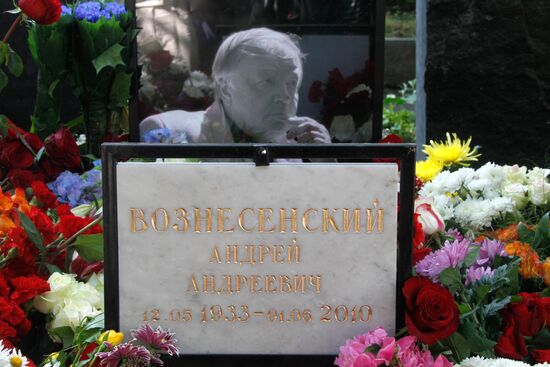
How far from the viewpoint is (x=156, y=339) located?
1.40 metres

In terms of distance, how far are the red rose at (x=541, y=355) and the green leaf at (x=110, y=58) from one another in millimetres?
1790

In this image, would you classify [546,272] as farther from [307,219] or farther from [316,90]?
[316,90]

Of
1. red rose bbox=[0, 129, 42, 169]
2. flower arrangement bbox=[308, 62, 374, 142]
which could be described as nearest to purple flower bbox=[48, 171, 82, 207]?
red rose bbox=[0, 129, 42, 169]

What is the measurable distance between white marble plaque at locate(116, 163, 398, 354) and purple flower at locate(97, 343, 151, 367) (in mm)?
153

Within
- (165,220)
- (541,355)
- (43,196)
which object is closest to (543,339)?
(541,355)

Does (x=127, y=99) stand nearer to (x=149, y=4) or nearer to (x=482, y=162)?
(x=149, y=4)

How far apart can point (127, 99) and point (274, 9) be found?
0.64 metres

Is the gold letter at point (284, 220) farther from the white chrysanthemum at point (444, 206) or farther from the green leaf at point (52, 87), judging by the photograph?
the green leaf at point (52, 87)

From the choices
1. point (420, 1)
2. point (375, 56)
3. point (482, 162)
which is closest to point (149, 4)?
point (375, 56)

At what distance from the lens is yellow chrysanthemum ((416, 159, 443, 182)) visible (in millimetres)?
2531

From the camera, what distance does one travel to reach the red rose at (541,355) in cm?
152

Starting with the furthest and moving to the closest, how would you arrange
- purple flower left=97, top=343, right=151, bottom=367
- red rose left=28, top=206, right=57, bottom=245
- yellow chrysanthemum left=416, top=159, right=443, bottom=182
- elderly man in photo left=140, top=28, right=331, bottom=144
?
elderly man in photo left=140, top=28, right=331, bottom=144
yellow chrysanthemum left=416, top=159, right=443, bottom=182
red rose left=28, top=206, right=57, bottom=245
purple flower left=97, top=343, right=151, bottom=367

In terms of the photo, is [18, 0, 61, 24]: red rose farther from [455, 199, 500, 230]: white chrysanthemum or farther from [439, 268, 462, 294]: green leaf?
[439, 268, 462, 294]: green leaf

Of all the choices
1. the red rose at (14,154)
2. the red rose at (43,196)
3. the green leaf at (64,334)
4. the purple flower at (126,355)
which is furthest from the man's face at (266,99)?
the purple flower at (126,355)
